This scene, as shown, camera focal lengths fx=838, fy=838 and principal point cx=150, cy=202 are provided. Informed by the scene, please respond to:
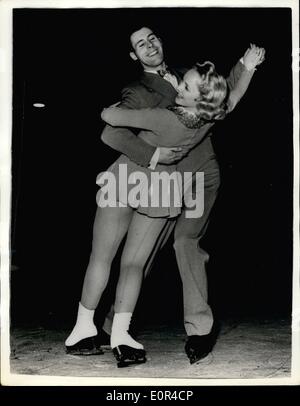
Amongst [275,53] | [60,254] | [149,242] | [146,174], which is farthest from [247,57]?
[60,254]

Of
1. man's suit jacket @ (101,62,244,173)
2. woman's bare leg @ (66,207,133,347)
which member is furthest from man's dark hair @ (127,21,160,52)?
woman's bare leg @ (66,207,133,347)

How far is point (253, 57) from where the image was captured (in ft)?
7.93

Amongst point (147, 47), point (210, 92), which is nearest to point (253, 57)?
point (210, 92)

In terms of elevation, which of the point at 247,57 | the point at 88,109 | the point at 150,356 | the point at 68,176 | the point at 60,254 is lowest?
the point at 150,356

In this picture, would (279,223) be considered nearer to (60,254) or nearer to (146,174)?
(146,174)

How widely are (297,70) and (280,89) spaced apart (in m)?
0.07

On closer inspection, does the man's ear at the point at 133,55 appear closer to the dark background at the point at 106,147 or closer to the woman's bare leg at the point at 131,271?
the dark background at the point at 106,147

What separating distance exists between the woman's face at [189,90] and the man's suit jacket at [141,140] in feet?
0.07

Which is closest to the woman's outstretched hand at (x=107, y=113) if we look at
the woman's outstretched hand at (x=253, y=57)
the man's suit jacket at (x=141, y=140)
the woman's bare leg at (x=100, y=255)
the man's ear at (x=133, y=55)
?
the man's suit jacket at (x=141, y=140)

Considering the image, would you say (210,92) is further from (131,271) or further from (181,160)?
(131,271)

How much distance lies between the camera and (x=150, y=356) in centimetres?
240

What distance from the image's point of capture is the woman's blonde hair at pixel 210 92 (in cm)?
235

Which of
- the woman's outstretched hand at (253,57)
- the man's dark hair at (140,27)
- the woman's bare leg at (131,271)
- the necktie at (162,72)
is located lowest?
the woman's bare leg at (131,271)

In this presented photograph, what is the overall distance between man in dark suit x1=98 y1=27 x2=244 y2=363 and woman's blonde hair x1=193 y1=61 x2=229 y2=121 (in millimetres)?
50
